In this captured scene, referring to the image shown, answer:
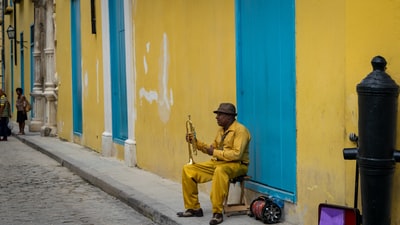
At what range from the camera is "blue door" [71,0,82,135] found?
57.9 ft

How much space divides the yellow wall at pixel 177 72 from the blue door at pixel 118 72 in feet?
3.86

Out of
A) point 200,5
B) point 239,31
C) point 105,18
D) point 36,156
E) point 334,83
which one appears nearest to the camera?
point 334,83

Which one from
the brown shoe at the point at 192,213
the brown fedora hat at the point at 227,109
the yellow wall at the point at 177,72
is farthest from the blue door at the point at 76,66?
the brown fedora hat at the point at 227,109

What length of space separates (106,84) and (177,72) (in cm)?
474

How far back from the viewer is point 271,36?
7027 mm

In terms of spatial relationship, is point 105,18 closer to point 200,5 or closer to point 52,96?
point 200,5

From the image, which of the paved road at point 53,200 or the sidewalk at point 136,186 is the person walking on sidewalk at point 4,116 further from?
the paved road at point 53,200

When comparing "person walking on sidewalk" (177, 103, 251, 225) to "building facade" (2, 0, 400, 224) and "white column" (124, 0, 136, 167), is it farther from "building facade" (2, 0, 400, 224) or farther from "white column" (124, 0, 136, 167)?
"white column" (124, 0, 136, 167)

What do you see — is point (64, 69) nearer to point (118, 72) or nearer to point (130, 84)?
point (118, 72)

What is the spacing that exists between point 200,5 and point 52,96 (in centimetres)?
1383

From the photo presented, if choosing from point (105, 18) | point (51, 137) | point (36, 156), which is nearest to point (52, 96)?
point (51, 137)

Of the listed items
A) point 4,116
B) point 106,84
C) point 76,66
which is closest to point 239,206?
point 106,84

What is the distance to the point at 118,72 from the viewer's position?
1364cm

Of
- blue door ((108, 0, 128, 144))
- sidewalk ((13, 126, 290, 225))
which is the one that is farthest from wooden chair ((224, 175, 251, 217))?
blue door ((108, 0, 128, 144))
